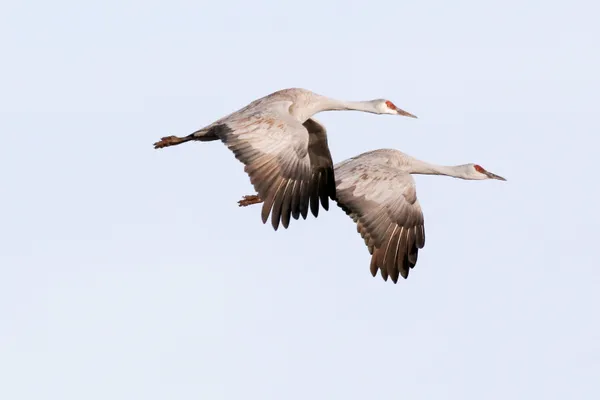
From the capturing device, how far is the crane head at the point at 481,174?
23627 mm

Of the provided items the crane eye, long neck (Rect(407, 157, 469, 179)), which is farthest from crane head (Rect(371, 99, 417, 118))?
long neck (Rect(407, 157, 469, 179))

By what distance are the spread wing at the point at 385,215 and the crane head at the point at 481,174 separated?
1.89m

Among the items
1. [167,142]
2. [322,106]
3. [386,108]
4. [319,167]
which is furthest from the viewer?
[386,108]

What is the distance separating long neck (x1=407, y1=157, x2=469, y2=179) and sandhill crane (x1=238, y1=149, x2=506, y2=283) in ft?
1.55

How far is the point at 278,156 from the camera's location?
63.1 feet

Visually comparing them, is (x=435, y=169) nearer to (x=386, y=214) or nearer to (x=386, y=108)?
(x=386, y=108)

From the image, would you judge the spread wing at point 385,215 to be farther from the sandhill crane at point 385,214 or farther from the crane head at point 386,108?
the crane head at point 386,108

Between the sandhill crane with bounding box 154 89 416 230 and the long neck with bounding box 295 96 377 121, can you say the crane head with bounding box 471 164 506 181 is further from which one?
the sandhill crane with bounding box 154 89 416 230

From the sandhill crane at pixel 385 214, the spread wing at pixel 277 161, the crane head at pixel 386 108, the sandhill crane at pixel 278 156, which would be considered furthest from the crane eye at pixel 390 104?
the spread wing at pixel 277 161

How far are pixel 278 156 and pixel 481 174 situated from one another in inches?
210

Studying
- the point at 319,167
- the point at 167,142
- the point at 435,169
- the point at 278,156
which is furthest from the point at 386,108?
the point at 278,156

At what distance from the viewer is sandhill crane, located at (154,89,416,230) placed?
1906 centimetres

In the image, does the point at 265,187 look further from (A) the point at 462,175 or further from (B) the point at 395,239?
(A) the point at 462,175

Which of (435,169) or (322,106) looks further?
(435,169)
